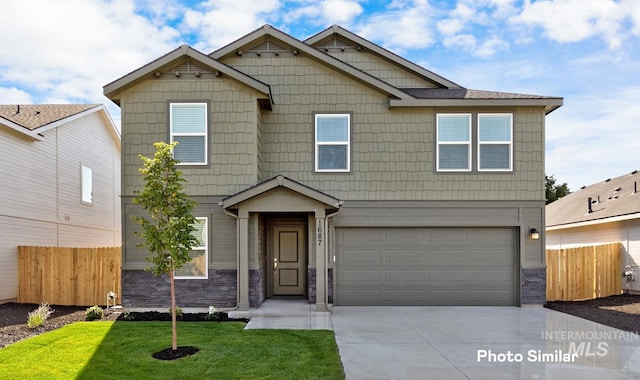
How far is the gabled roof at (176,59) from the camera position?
11.6 metres

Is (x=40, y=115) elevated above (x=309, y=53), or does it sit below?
below

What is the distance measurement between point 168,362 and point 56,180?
37.0 feet

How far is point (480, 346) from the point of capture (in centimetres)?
795

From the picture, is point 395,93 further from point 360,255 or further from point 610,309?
point 610,309

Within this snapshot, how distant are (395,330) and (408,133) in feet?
17.7

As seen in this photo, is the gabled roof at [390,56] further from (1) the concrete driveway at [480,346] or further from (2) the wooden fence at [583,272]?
(1) the concrete driveway at [480,346]

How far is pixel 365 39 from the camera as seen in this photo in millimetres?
14211

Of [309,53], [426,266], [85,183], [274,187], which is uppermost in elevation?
[309,53]

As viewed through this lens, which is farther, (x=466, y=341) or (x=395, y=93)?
→ (x=395, y=93)

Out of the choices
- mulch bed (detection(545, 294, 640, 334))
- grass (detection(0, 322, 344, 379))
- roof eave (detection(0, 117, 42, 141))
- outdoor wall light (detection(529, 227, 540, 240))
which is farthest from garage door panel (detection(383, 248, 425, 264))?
roof eave (detection(0, 117, 42, 141))

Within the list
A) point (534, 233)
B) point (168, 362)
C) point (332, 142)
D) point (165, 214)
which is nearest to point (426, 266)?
point (534, 233)

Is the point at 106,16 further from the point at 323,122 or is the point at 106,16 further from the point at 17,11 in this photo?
the point at 323,122

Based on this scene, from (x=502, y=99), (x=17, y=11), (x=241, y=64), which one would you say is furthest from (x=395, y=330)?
(x=17, y=11)

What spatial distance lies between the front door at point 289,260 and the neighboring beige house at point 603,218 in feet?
32.6
